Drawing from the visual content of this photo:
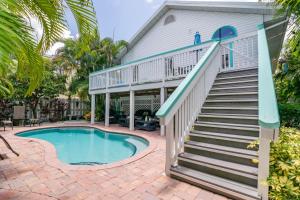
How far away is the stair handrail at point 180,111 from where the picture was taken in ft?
9.67

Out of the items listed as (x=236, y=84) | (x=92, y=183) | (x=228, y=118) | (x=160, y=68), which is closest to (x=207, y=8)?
(x=160, y=68)

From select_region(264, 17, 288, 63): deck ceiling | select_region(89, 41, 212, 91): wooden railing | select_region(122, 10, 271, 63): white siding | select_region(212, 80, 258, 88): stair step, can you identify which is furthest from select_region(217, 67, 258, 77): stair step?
select_region(122, 10, 271, 63): white siding

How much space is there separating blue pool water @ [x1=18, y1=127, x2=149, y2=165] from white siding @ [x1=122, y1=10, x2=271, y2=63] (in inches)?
252

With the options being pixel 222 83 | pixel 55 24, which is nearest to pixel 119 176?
pixel 55 24

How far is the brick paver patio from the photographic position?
2.80 metres

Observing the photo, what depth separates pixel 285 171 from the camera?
2.12 meters

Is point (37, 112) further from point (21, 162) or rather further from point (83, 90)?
point (21, 162)

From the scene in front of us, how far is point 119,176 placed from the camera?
11.6ft

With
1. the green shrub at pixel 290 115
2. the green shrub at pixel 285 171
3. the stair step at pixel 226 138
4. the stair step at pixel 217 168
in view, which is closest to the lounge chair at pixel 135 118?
the stair step at pixel 226 138

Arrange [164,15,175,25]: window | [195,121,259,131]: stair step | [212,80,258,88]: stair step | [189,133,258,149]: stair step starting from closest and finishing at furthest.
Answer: [189,133,258,149]: stair step < [195,121,259,131]: stair step < [212,80,258,88]: stair step < [164,15,175,25]: window

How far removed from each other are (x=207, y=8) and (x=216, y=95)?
6.40 m

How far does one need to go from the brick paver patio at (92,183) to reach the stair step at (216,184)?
0.10 m

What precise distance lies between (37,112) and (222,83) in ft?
43.8

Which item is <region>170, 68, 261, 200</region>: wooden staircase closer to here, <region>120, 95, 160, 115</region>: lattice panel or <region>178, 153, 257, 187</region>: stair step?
<region>178, 153, 257, 187</region>: stair step
